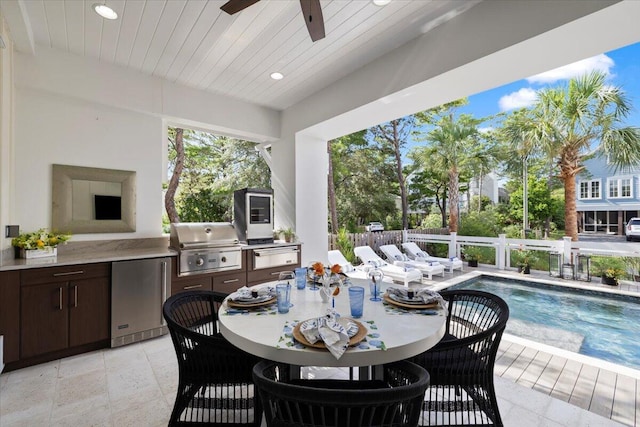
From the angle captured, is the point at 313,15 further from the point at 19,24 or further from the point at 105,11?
the point at 19,24

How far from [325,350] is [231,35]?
2.80 metres

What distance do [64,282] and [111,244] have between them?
792 millimetres

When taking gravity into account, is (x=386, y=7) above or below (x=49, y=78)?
above

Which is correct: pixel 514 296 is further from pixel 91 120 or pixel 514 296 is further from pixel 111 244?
pixel 91 120

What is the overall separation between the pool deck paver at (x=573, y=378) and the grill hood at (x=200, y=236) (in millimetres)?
3014

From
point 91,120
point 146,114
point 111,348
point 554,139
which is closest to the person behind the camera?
point 111,348

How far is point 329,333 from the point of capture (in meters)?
1.09

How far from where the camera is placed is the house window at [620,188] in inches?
256

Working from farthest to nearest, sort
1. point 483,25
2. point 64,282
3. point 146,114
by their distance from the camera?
1. point 146,114
2. point 64,282
3. point 483,25

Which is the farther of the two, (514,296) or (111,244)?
(514,296)

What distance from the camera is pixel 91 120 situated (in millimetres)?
3160

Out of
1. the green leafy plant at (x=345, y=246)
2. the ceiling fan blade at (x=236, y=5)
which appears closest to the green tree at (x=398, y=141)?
the green leafy plant at (x=345, y=246)

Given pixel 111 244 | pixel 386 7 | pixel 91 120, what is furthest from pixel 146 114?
pixel 386 7

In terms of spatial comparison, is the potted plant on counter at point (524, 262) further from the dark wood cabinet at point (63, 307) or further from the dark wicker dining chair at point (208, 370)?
the dark wood cabinet at point (63, 307)
